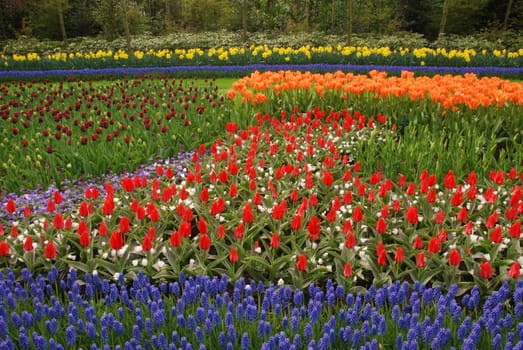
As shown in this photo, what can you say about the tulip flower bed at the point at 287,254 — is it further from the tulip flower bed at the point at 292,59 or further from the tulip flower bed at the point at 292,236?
the tulip flower bed at the point at 292,59

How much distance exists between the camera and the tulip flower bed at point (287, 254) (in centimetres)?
255

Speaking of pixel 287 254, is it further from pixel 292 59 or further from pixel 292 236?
pixel 292 59

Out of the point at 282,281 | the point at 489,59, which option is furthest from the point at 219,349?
the point at 489,59

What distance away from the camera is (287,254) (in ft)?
12.0

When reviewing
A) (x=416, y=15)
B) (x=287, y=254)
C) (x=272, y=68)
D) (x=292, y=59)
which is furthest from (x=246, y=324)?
(x=416, y=15)

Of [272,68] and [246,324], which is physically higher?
[246,324]

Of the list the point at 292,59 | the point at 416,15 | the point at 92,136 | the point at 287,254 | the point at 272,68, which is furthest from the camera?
the point at 416,15

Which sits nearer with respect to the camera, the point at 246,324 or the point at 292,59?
the point at 246,324

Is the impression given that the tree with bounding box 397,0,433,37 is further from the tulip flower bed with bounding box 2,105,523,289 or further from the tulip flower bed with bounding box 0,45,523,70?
the tulip flower bed with bounding box 2,105,523,289

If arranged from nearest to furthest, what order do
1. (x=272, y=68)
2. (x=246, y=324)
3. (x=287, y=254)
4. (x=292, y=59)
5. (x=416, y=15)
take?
(x=246, y=324), (x=287, y=254), (x=272, y=68), (x=292, y=59), (x=416, y=15)

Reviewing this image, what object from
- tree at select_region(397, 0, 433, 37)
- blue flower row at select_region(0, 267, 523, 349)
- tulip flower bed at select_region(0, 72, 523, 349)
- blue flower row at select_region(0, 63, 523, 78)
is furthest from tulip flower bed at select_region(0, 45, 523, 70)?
blue flower row at select_region(0, 267, 523, 349)

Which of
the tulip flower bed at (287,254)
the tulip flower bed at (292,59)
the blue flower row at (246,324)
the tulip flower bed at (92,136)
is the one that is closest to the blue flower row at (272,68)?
the tulip flower bed at (292,59)

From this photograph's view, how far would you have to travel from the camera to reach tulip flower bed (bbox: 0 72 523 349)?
2.55 metres

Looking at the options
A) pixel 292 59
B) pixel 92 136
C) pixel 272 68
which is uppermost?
pixel 92 136
